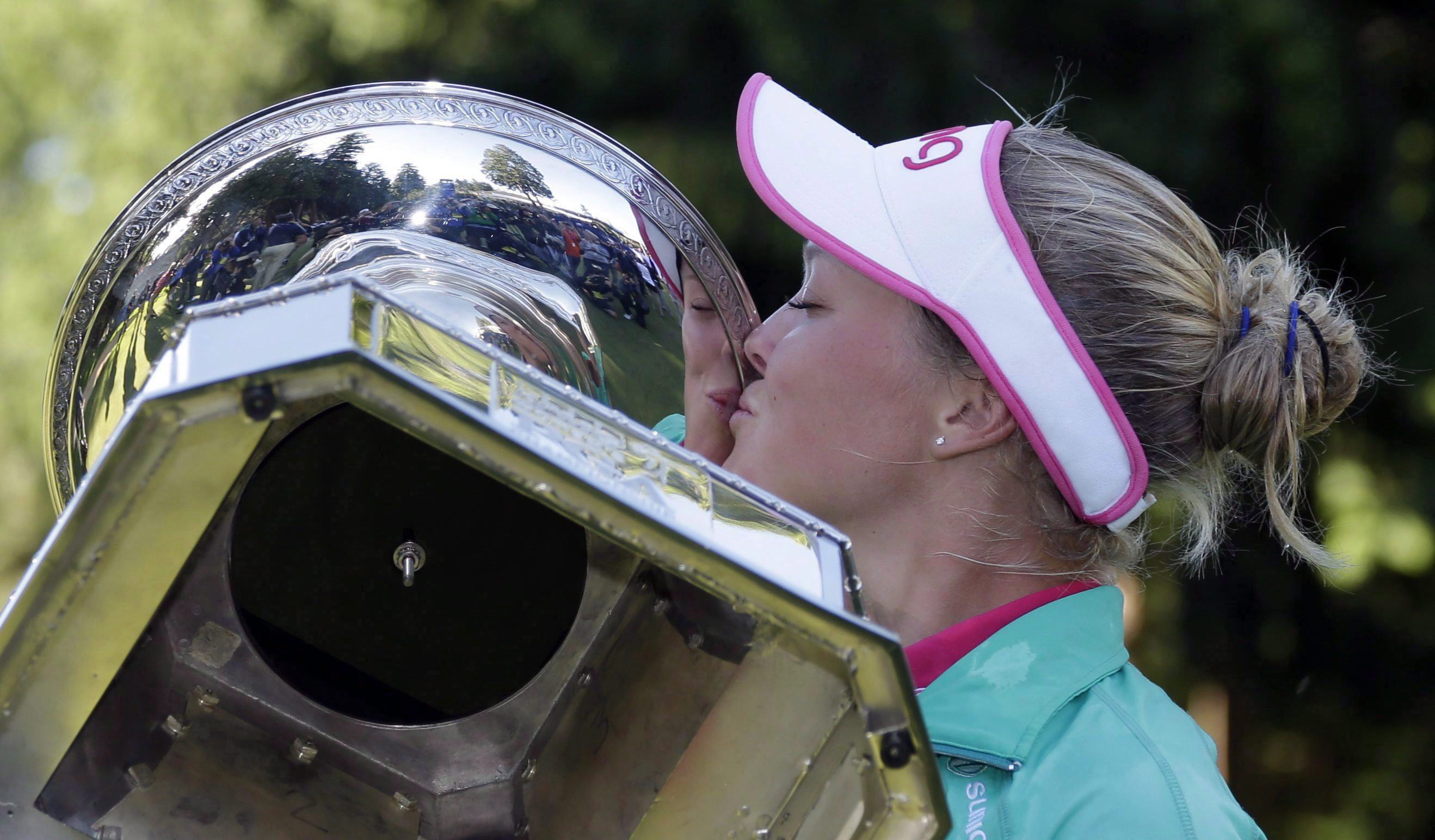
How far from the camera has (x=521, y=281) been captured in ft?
4.42

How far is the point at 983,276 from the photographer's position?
1.37m

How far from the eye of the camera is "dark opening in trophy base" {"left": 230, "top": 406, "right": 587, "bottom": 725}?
961 mm

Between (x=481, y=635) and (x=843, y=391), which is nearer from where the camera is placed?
(x=481, y=635)

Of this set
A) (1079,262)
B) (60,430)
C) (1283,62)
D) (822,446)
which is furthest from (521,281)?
(1283,62)

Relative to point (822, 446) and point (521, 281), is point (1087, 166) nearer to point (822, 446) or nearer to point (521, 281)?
point (822, 446)

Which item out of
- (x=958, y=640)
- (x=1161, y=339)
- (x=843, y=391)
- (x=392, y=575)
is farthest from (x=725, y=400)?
(x=392, y=575)

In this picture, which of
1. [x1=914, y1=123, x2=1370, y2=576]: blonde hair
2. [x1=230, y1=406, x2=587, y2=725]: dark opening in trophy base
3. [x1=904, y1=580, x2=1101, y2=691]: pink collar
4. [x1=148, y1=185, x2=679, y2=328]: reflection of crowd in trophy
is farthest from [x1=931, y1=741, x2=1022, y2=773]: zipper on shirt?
[x1=148, y1=185, x2=679, y2=328]: reflection of crowd in trophy

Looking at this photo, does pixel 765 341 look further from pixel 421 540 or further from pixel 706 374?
pixel 421 540

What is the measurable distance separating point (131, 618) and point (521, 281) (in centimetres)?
67

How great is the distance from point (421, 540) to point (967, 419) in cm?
68

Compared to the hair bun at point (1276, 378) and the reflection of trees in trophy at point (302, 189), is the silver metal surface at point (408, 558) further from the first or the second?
the hair bun at point (1276, 378)

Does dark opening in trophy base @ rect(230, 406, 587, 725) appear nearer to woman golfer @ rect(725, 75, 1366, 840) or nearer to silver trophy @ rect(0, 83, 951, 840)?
silver trophy @ rect(0, 83, 951, 840)

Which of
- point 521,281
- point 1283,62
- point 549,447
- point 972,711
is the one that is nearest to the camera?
point 549,447

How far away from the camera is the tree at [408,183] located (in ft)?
4.37
